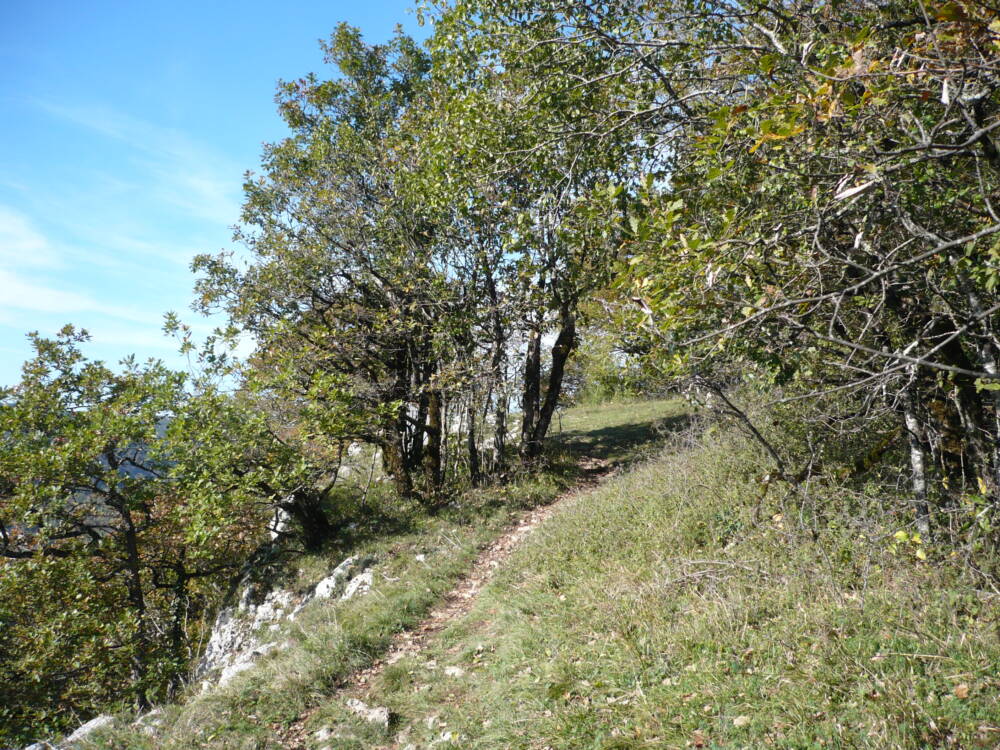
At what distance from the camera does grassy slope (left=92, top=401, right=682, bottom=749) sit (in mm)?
5680

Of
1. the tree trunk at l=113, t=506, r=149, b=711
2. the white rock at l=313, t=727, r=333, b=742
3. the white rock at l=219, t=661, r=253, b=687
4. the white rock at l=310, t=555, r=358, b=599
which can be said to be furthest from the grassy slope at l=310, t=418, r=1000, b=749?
the tree trunk at l=113, t=506, r=149, b=711

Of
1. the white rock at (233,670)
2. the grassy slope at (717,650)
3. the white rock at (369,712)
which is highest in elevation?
the grassy slope at (717,650)

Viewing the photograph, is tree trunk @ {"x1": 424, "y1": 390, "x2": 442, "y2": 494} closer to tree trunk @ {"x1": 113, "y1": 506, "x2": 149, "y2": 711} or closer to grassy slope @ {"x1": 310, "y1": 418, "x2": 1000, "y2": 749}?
grassy slope @ {"x1": 310, "y1": 418, "x2": 1000, "y2": 749}

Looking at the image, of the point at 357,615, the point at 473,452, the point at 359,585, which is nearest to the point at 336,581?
the point at 359,585

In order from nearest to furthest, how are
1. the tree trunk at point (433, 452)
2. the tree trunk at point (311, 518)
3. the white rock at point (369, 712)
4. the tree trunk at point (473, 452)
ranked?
the white rock at point (369, 712)
the tree trunk at point (311, 518)
the tree trunk at point (473, 452)
the tree trunk at point (433, 452)

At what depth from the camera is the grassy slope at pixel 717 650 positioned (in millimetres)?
3539

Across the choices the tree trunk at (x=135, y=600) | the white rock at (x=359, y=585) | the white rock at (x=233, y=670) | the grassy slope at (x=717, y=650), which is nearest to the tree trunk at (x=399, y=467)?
the white rock at (x=359, y=585)

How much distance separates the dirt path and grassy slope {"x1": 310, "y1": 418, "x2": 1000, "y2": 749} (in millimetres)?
276

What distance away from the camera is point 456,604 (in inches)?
302

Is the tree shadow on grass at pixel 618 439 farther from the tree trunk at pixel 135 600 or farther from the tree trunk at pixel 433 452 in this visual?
the tree trunk at pixel 135 600

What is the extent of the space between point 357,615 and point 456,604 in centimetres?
136

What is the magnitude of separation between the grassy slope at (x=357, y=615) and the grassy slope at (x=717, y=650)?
0.66 metres

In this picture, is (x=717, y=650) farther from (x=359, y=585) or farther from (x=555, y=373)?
(x=555, y=373)

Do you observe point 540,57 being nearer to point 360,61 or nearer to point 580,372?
point 360,61
